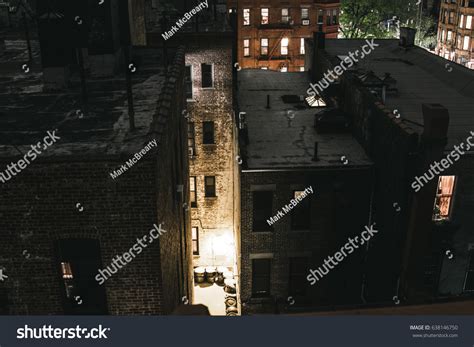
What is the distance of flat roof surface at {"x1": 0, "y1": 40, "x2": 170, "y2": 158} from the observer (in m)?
10.9

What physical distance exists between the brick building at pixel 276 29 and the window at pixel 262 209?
35.8 meters

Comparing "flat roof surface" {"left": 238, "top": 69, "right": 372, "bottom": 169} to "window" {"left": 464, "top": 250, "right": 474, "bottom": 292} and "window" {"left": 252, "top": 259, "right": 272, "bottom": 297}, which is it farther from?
"window" {"left": 464, "top": 250, "right": 474, "bottom": 292}

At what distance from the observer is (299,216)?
21812mm

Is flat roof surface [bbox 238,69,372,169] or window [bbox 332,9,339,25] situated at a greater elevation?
window [bbox 332,9,339,25]

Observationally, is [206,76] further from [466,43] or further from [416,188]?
[466,43]

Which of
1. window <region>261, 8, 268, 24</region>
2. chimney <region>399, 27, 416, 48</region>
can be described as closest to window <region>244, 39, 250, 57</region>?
window <region>261, 8, 268, 24</region>

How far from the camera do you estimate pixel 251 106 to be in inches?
1151

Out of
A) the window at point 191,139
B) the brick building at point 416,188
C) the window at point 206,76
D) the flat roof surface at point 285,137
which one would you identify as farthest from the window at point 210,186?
the brick building at point 416,188

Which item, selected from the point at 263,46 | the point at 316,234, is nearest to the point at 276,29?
the point at 263,46

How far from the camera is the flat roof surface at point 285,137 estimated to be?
21.5 meters

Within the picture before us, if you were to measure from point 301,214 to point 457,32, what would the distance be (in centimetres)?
6027

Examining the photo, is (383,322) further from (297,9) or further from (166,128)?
(297,9)

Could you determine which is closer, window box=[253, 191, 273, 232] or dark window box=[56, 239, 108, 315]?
dark window box=[56, 239, 108, 315]

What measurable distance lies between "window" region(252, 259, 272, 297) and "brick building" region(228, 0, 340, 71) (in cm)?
3611
